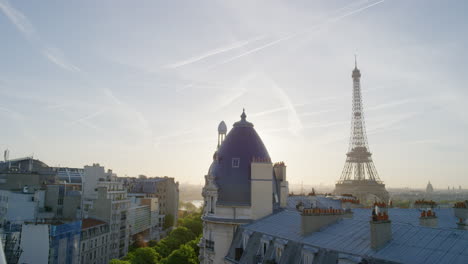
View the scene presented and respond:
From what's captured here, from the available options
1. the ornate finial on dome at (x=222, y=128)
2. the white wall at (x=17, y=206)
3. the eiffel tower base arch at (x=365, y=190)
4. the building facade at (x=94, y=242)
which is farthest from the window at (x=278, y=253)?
the eiffel tower base arch at (x=365, y=190)

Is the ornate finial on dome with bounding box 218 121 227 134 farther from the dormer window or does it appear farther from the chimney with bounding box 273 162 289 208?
the dormer window

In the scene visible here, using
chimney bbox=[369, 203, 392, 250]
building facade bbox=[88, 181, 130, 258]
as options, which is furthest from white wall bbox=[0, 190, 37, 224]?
chimney bbox=[369, 203, 392, 250]

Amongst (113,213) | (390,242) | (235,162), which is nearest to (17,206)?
(113,213)

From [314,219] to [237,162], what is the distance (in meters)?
12.3

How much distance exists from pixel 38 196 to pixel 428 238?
67.6 meters

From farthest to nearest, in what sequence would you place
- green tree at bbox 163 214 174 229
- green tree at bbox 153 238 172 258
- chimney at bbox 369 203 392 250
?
1. green tree at bbox 163 214 174 229
2. green tree at bbox 153 238 172 258
3. chimney at bbox 369 203 392 250

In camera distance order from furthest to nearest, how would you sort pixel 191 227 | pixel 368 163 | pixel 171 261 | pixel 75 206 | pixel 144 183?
pixel 144 183 → pixel 368 163 → pixel 191 227 → pixel 75 206 → pixel 171 261

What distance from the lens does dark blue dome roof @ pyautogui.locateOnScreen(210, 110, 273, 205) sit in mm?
33375

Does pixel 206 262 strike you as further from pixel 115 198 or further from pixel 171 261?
pixel 115 198

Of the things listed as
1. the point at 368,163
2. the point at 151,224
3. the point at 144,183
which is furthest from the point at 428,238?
the point at 144,183

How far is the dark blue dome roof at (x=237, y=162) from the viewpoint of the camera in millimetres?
33375

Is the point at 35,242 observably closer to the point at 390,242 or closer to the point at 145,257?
the point at 145,257

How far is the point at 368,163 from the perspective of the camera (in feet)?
399

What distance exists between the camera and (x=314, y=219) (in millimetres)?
23469
